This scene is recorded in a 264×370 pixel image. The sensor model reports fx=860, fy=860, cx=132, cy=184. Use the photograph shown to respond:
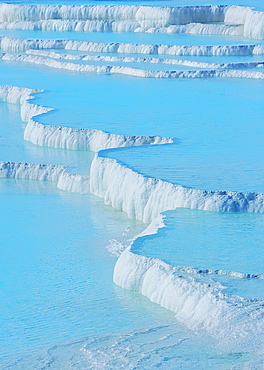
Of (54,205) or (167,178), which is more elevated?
(167,178)

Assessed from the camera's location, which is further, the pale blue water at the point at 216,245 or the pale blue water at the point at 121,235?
the pale blue water at the point at 216,245

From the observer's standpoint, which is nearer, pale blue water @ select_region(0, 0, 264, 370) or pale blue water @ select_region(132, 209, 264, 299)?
pale blue water @ select_region(0, 0, 264, 370)

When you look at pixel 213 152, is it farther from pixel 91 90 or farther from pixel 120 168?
pixel 91 90

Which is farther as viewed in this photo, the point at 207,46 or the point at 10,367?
the point at 207,46

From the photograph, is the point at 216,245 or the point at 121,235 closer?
the point at 216,245

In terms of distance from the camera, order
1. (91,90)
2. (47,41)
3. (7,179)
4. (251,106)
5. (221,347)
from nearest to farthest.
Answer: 1. (221,347)
2. (7,179)
3. (251,106)
4. (91,90)
5. (47,41)

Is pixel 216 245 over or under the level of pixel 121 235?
over

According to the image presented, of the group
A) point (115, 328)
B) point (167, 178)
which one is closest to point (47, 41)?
point (167, 178)

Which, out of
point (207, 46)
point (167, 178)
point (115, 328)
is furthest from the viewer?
point (207, 46)
